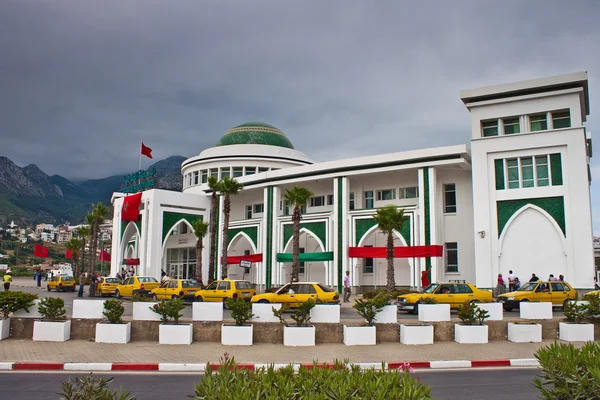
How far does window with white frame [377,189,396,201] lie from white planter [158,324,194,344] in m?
25.6

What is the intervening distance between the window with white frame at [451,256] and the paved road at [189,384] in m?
22.4

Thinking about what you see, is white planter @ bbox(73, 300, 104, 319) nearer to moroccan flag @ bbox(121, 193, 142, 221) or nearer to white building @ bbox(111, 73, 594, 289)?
white building @ bbox(111, 73, 594, 289)

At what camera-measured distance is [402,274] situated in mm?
36031

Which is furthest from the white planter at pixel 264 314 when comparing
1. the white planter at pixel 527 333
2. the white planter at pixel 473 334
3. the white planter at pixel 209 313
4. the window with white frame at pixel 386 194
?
the window with white frame at pixel 386 194

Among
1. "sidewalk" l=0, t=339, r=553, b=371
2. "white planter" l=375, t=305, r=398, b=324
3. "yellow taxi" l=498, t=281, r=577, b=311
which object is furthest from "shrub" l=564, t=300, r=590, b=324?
"yellow taxi" l=498, t=281, r=577, b=311

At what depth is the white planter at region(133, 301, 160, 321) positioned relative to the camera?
14289mm

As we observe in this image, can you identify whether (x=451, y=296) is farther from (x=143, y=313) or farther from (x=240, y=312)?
(x=143, y=313)

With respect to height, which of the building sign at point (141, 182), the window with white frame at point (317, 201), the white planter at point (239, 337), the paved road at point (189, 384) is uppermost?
the building sign at point (141, 182)

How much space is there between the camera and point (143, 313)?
14305 millimetres

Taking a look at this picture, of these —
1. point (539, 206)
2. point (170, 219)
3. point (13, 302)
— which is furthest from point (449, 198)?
point (13, 302)

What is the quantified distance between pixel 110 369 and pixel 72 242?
5342cm

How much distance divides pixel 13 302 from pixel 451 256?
25889mm

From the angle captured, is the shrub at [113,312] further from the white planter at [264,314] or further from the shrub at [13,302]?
the white planter at [264,314]

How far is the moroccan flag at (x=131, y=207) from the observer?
45781 millimetres
